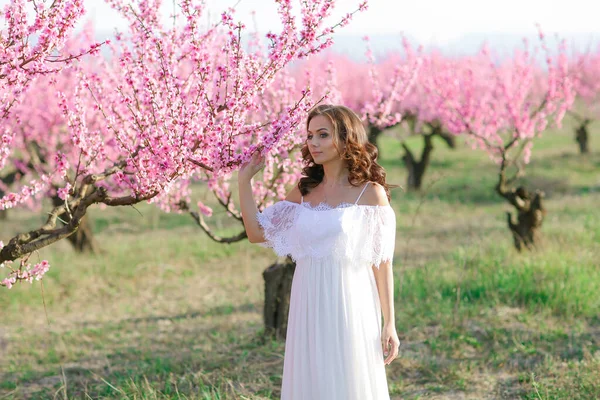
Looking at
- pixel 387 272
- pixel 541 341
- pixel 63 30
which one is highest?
pixel 63 30

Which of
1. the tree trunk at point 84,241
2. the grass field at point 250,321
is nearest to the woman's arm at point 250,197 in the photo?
the grass field at point 250,321

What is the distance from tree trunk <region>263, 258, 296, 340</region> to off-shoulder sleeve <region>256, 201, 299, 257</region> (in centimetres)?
207

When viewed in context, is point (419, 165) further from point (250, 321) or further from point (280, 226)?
point (280, 226)

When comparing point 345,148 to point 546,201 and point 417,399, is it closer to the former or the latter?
point 417,399

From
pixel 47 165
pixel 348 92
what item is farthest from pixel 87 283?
pixel 348 92

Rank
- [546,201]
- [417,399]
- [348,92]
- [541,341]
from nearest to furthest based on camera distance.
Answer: [417,399] < [541,341] < [546,201] < [348,92]

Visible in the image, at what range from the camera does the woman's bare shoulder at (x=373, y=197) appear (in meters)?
3.27

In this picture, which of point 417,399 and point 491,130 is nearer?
point 417,399

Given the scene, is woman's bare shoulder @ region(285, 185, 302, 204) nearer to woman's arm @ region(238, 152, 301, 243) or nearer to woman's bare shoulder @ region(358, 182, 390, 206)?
woman's arm @ region(238, 152, 301, 243)

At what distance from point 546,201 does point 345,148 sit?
12279 millimetres

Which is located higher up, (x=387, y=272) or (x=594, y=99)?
(x=594, y=99)

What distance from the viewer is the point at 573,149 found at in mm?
23250

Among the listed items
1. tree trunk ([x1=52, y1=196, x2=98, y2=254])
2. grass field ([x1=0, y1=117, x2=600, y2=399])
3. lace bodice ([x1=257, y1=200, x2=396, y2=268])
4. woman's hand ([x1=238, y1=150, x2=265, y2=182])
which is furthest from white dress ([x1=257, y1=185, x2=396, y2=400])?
tree trunk ([x1=52, y1=196, x2=98, y2=254])

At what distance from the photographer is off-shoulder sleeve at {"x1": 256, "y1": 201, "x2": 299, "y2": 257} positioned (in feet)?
11.0
